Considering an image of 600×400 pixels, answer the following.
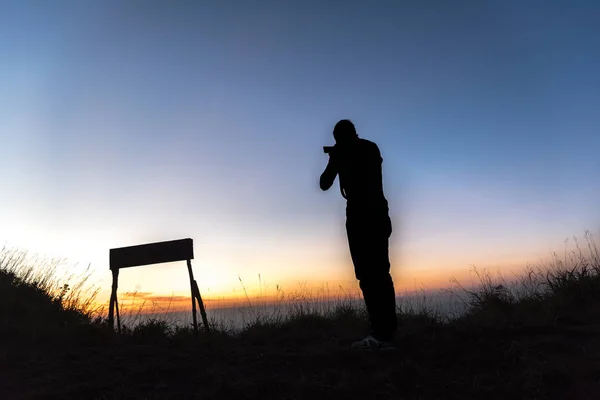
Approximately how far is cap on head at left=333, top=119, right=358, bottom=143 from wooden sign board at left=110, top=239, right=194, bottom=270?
3.44 m

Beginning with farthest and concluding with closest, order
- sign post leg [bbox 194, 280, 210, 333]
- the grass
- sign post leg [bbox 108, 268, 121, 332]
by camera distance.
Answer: sign post leg [bbox 108, 268, 121, 332] → sign post leg [bbox 194, 280, 210, 333] → the grass

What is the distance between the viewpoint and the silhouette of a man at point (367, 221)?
16.4ft

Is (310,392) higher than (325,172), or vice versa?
(325,172)

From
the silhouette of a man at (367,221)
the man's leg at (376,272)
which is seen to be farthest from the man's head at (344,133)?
the man's leg at (376,272)

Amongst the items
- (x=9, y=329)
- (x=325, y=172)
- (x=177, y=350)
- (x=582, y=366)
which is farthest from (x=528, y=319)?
(x=9, y=329)

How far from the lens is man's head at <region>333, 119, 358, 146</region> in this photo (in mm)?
5098

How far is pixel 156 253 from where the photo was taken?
24.6 ft

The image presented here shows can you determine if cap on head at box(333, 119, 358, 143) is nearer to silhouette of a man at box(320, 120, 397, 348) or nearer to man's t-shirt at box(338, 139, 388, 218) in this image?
silhouette of a man at box(320, 120, 397, 348)

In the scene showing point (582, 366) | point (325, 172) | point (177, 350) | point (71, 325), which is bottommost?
point (582, 366)

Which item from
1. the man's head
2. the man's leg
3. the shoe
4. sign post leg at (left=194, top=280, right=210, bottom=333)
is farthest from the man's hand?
sign post leg at (left=194, top=280, right=210, bottom=333)

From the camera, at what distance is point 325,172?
16.9ft

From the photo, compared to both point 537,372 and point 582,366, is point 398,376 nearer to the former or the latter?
point 537,372

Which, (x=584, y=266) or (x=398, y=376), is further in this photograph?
(x=584, y=266)

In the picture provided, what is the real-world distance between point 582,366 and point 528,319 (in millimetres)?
2181
